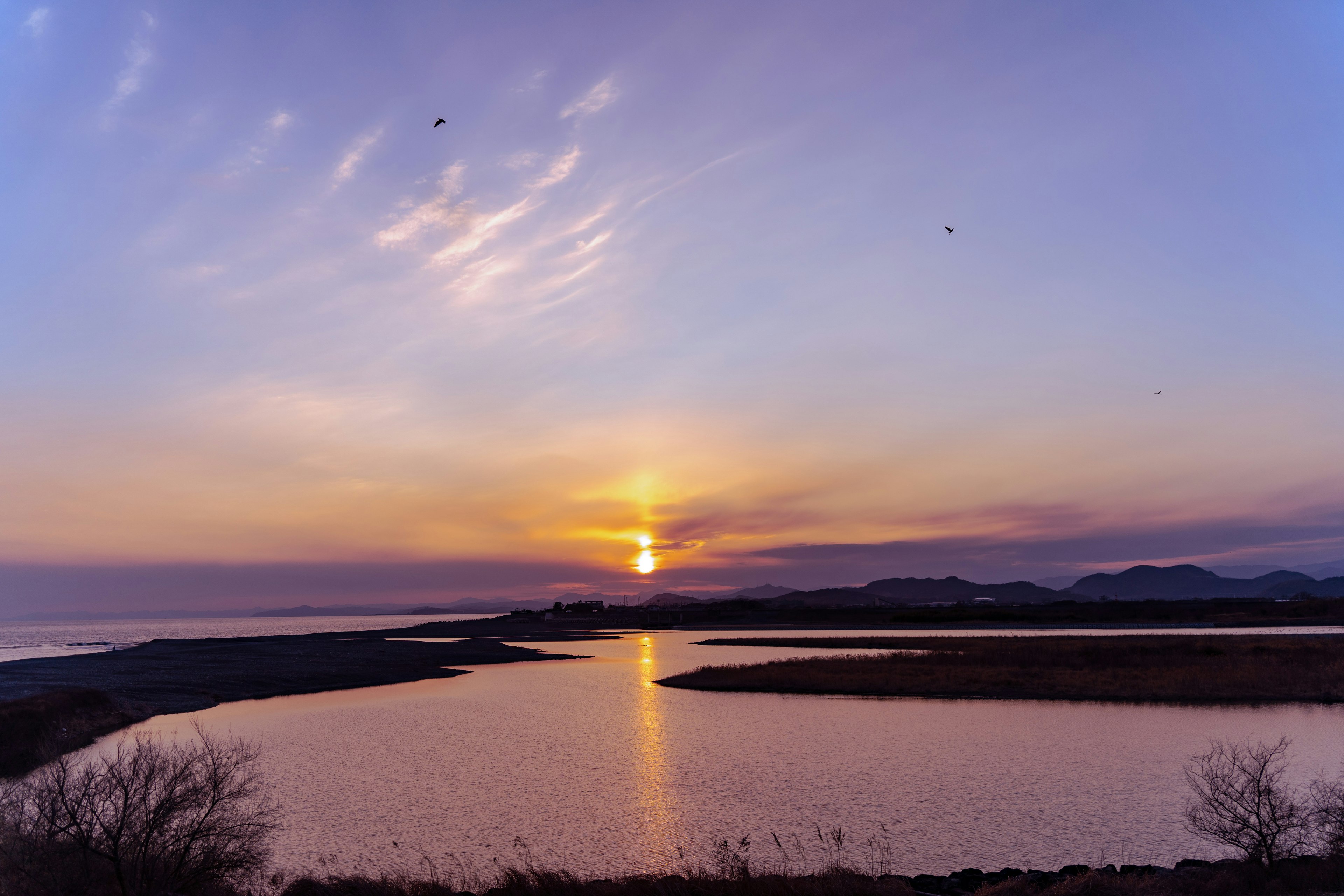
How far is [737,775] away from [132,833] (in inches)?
710

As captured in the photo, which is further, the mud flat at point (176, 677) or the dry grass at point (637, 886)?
the mud flat at point (176, 677)

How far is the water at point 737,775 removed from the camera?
1911 cm

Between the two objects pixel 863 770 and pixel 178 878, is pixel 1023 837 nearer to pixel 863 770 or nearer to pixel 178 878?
pixel 863 770

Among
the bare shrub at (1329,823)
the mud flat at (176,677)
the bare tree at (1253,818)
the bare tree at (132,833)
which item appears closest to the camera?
A: the bare tree at (132,833)

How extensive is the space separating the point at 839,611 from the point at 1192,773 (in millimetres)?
177207

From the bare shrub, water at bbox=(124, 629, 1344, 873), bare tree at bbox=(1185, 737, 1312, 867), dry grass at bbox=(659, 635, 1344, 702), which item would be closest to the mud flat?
water at bbox=(124, 629, 1344, 873)

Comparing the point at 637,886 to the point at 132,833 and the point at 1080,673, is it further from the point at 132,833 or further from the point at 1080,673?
the point at 1080,673

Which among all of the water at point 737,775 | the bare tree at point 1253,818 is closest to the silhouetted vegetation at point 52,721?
the water at point 737,775

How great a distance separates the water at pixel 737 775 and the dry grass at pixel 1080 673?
124 inches

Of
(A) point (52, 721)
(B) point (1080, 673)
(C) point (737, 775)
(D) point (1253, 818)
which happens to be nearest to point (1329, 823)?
(D) point (1253, 818)

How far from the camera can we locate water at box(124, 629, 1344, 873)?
1911 centimetres

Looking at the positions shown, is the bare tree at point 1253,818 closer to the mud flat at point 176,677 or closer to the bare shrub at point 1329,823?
the bare shrub at point 1329,823

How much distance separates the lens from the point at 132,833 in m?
13.4

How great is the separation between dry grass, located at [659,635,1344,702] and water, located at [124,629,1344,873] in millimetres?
3139
